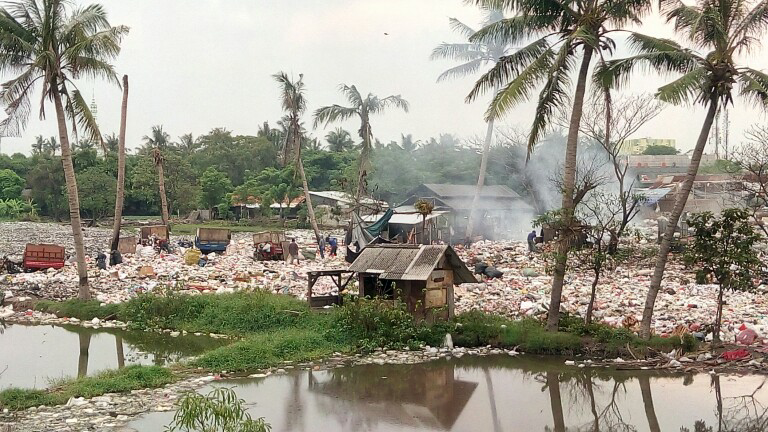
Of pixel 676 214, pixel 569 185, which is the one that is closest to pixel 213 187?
pixel 569 185

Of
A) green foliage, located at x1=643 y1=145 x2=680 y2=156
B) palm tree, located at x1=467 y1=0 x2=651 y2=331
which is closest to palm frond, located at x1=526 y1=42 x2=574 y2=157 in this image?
palm tree, located at x1=467 y1=0 x2=651 y2=331

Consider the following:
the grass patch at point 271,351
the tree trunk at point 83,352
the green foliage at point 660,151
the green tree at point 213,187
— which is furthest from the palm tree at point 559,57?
the green foliage at point 660,151

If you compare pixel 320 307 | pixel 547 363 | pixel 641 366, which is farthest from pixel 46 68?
pixel 641 366

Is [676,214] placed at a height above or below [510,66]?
below

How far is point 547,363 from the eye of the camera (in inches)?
465

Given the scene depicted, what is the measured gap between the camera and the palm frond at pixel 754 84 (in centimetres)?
1084

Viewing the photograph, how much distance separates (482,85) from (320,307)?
5.38 m

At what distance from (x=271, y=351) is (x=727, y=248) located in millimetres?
7612

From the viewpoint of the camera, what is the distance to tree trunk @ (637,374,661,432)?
8.73 m

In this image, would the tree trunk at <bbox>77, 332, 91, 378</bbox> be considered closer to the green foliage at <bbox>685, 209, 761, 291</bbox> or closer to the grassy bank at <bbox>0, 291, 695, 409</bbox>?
the grassy bank at <bbox>0, 291, 695, 409</bbox>

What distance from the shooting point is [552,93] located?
12.7m

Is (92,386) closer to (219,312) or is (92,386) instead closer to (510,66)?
(219,312)

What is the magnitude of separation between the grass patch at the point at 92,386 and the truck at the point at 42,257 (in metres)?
11.5

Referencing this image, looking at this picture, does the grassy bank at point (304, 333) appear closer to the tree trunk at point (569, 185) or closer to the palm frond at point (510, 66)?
the tree trunk at point (569, 185)
